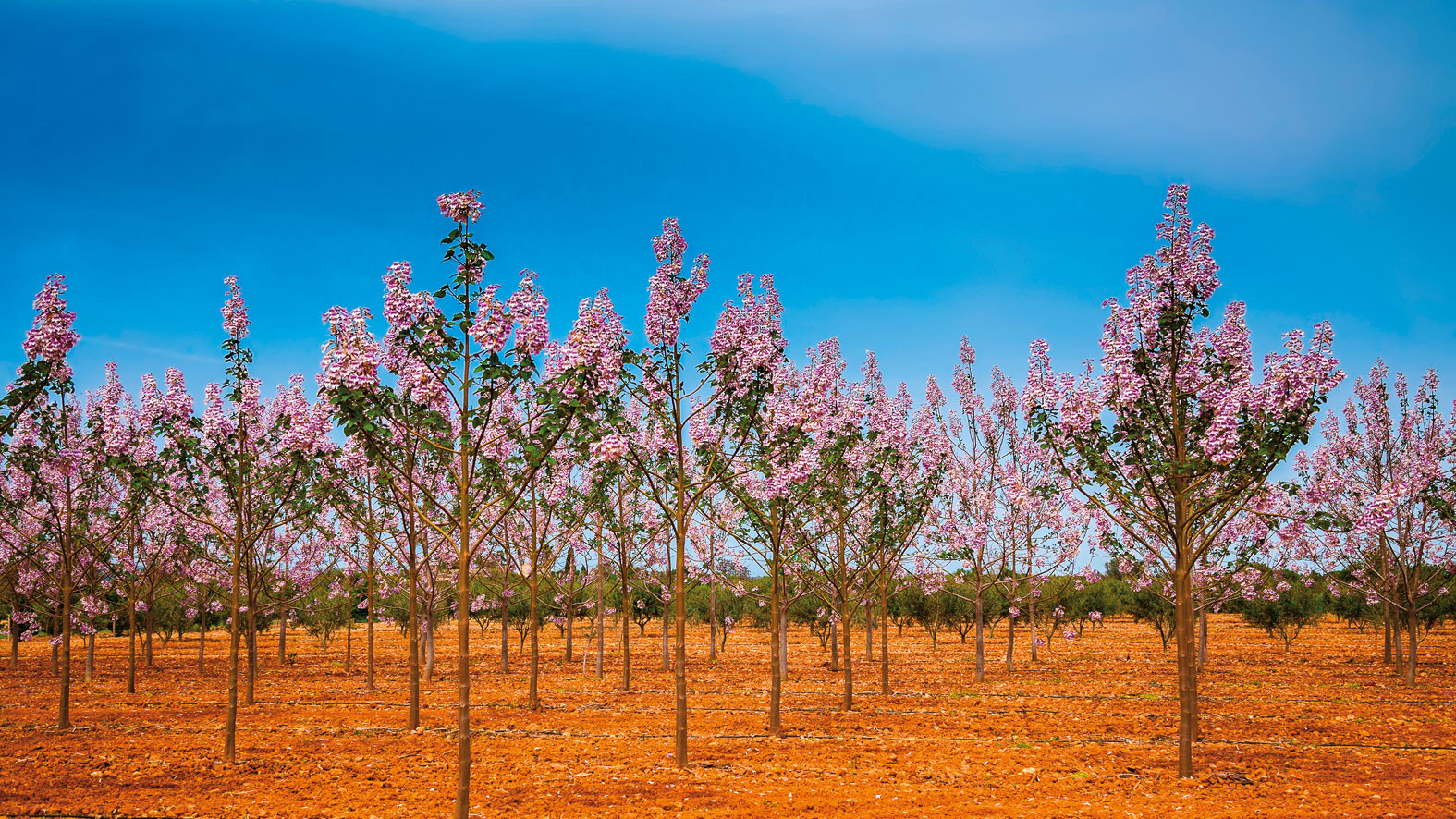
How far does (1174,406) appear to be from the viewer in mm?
12523

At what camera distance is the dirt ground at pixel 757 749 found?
11195mm

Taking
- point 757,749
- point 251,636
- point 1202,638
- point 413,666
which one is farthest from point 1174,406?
point 1202,638

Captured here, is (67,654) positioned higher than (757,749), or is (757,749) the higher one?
(67,654)

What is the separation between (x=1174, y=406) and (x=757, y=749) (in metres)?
8.91

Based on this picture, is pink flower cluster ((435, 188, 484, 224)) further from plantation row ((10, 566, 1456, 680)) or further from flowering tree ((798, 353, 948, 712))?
plantation row ((10, 566, 1456, 680))

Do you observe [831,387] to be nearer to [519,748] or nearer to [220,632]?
[519,748]

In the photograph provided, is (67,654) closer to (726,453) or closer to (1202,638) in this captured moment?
(726,453)

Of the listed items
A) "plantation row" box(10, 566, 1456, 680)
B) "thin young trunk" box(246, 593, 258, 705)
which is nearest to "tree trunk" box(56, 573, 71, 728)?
"thin young trunk" box(246, 593, 258, 705)

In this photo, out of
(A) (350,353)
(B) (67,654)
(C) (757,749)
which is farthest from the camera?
(B) (67,654)

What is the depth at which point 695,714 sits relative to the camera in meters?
19.4

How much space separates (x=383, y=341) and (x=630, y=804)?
854 cm

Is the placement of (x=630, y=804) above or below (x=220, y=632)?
above

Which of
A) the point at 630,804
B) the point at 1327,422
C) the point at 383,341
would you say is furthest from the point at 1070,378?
the point at 1327,422

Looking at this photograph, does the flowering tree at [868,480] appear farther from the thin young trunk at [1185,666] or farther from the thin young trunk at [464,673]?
the thin young trunk at [464,673]
